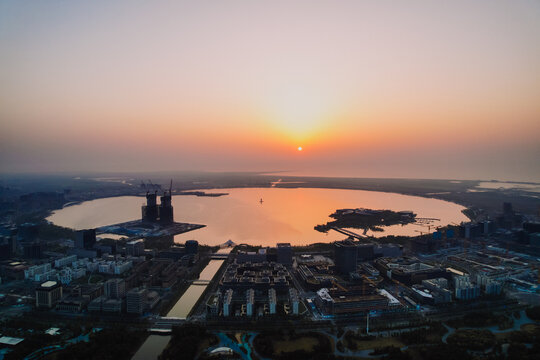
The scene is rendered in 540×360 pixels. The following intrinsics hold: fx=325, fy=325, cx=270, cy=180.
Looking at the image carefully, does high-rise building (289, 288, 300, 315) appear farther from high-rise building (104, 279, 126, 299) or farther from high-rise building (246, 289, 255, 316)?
high-rise building (104, 279, 126, 299)

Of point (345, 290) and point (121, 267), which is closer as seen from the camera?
point (345, 290)

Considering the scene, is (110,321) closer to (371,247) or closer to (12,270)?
(12,270)

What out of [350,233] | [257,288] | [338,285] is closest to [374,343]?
[338,285]

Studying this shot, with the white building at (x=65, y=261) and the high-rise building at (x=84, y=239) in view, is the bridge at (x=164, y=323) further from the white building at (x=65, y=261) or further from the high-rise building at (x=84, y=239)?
the high-rise building at (x=84, y=239)

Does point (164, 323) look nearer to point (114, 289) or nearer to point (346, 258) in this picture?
point (114, 289)

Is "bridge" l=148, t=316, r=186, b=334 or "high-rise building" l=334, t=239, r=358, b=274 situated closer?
"bridge" l=148, t=316, r=186, b=334

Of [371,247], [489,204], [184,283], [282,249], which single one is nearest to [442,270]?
[371,247]

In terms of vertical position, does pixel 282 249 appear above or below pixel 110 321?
above

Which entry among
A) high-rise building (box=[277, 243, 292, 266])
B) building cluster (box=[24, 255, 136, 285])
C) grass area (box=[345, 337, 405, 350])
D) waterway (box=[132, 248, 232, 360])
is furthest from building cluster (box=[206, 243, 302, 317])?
building cluster (box=[24, 255, 136, 285])
